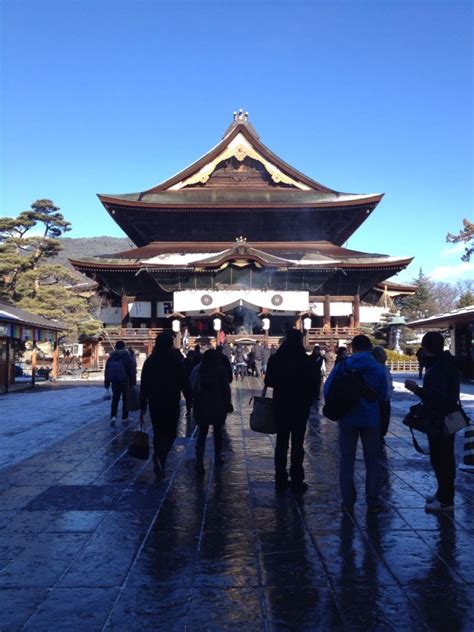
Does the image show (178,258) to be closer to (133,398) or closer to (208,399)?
(133,398)

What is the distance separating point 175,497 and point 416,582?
9.26ft

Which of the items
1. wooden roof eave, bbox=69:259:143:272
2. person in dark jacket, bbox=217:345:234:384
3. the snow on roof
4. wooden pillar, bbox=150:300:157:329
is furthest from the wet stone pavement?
wooden pillar, bbox=150:300:157:329

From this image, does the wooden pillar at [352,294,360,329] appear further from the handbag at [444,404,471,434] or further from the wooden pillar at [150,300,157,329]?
the handbag at [444,404,471,434]

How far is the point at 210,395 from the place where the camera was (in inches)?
275

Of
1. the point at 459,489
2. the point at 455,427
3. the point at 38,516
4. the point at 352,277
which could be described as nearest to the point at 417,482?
the point at 459,489

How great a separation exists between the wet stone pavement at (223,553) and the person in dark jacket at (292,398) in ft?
0.90

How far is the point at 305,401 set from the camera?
5941mm

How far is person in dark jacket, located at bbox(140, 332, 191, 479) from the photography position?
21.3 feet

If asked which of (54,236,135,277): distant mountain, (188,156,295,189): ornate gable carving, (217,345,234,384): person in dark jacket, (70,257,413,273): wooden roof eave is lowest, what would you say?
(217,345,234,384): person in dark jacket

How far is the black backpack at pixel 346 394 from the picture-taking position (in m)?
5.08

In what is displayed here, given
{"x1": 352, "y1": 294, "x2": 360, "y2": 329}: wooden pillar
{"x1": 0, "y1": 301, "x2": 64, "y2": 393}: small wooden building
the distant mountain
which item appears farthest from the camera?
the distant mountain

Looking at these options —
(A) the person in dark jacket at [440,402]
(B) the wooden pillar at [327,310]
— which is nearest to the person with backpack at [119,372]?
(A) the person in dark jacket at [440,402]

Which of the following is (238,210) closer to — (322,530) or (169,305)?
(169,305)

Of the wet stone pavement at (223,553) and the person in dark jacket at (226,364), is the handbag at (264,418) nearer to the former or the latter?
the wet stone pavement at (223,553)
